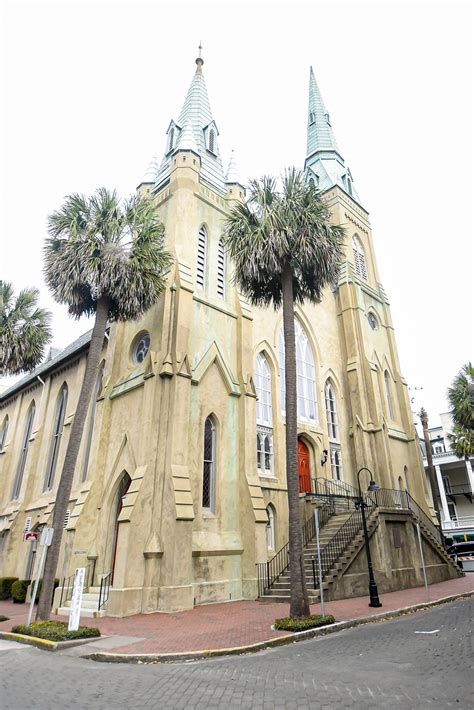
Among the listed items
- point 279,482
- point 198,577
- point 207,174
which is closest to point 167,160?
point 207,174

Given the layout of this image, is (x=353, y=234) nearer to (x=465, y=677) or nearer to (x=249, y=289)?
(x=249, y=289)

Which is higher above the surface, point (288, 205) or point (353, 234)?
point (353, 234)

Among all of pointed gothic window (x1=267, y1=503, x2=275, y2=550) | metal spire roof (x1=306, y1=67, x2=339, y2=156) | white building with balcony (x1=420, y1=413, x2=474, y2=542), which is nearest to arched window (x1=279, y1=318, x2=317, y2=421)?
pointed gothic window (x1=267, y1=503, x2=275, y2=550)

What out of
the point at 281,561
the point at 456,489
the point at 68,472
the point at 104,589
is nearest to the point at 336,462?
the point at 281,561

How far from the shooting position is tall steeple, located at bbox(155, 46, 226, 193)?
74.9ft

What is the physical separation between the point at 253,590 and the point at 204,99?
27.3 meters

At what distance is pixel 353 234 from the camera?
3262cm

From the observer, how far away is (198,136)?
25.2m

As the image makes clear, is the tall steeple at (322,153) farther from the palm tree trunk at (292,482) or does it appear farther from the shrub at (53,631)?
the shrub at (53,631)

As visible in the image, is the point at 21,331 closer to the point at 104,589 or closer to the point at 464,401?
the point at 104,589

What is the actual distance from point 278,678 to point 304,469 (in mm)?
16274

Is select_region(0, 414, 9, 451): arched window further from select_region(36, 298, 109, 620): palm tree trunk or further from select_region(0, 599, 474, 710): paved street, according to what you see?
select_region(0, 599, 474, 710): paved street

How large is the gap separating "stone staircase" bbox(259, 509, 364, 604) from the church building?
85 centimetres

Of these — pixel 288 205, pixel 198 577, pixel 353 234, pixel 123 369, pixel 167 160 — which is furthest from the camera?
pixel 353 234
